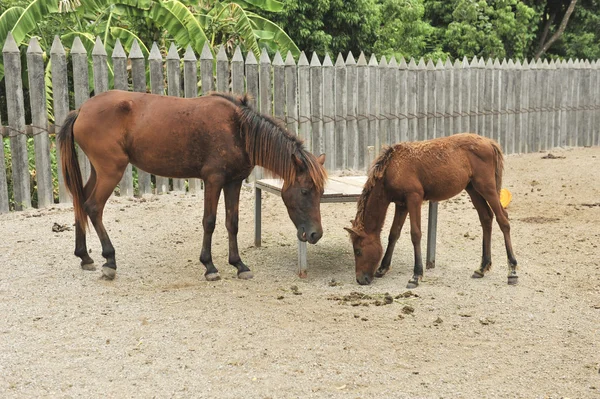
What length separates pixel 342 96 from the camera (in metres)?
11.4

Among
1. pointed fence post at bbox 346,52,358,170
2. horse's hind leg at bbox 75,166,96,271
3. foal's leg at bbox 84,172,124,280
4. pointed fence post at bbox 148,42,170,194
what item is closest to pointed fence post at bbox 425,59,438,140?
pointed fence post at bbox 346,52,358,170

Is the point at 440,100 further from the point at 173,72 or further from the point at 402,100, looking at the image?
the point at 173,72

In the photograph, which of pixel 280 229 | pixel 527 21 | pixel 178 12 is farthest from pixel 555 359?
pixel 527 21

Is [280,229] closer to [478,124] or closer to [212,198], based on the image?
[212,198]

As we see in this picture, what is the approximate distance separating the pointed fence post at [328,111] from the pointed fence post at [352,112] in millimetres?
371

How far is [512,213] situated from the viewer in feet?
30.0

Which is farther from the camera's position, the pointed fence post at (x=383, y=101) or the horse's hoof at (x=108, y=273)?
the pointed fence post at (x=383, y=101)

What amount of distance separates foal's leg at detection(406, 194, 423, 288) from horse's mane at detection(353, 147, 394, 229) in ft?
1.06

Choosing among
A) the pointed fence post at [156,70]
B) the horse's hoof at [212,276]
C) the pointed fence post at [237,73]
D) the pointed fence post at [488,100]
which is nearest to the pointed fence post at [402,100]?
the pointed fence post at [488,100]

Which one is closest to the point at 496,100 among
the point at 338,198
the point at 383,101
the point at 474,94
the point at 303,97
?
the point at 474,94

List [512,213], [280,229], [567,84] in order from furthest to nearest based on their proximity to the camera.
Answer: [567,84], [512,213], [280,229]

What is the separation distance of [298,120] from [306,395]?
7.37 meters

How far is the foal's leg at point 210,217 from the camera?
19.7 feet

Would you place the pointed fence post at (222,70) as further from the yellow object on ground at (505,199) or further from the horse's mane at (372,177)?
the horse's mane at (372,177)
